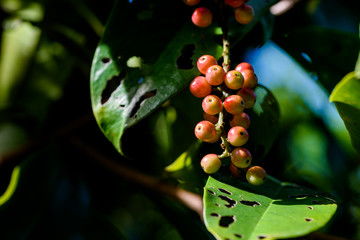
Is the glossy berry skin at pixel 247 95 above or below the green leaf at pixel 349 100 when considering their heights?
below

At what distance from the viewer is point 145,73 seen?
56 centimetres

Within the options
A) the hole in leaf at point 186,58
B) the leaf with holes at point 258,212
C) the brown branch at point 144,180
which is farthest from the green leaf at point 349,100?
the brown branch at point 144,180

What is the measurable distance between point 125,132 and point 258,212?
0.29m

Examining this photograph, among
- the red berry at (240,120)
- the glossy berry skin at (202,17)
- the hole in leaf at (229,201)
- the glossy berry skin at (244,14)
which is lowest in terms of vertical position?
the hole in leaf at (229,201)

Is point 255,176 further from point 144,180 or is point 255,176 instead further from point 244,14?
point 144,180

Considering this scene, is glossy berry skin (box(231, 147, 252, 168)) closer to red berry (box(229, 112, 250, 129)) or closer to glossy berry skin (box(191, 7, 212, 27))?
red berry (box(229, 112, 250, 129))

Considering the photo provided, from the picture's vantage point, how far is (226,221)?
40 centimetres

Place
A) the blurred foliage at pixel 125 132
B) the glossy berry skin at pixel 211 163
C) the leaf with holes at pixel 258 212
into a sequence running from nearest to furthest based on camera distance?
the leaf with holes at pixel 258 212, the glossy berry skin at pixel 211 163, the blurred foliage at pixel 125 132

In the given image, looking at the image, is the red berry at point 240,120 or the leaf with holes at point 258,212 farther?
the red berry at point 240,120

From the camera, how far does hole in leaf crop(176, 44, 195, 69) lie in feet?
1.84

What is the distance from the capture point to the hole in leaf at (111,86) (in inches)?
21.9

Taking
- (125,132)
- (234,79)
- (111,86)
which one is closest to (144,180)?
(125,132)

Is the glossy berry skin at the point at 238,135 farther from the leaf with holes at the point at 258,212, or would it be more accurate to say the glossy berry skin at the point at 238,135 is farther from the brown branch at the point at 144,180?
the brown branch at the point at 144,180

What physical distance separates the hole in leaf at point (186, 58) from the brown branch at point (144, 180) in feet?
1.02
